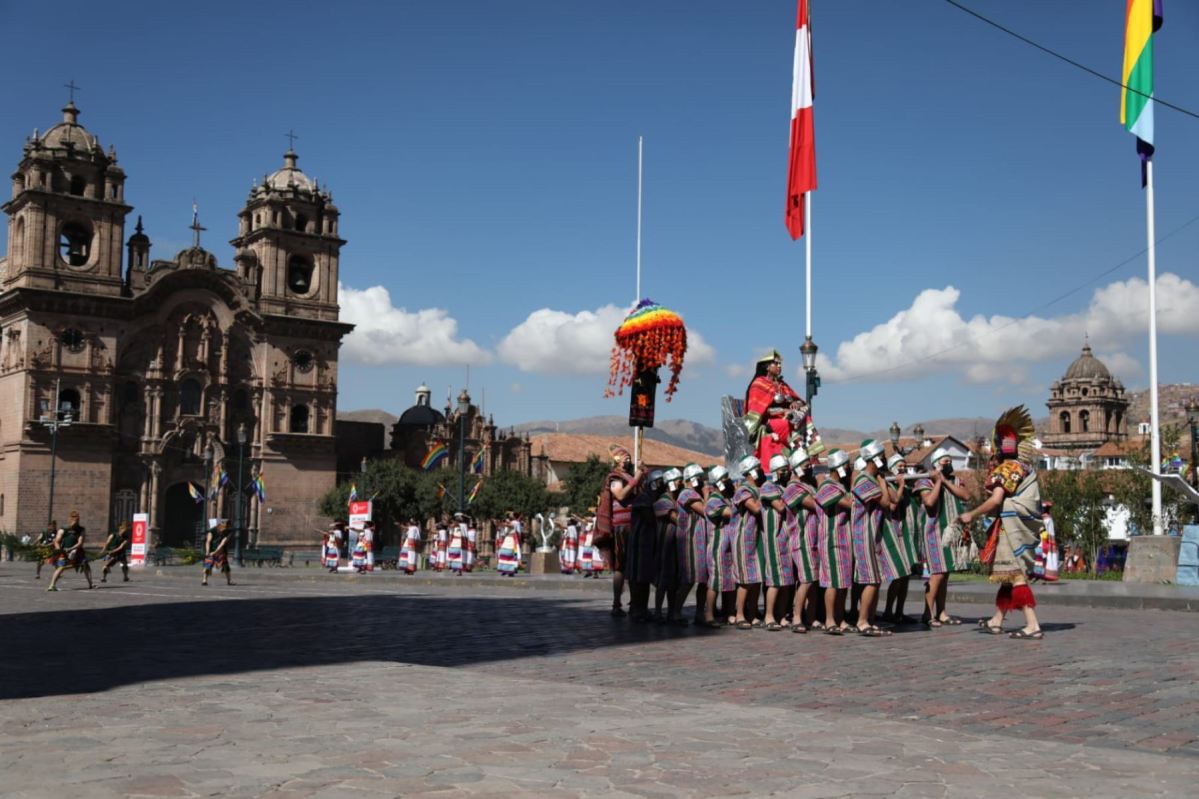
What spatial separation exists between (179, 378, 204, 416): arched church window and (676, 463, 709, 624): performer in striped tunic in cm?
5492

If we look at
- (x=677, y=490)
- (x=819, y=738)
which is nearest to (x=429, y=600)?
(x=677, y=490)

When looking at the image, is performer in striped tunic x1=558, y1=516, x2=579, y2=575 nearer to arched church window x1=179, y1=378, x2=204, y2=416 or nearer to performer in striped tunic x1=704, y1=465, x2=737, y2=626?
performer in striped tunic x1=704, y1=465, x2=737, y2=626

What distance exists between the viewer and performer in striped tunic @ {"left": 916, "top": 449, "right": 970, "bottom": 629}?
40.9 ft

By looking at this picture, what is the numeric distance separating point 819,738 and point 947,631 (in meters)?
6.92

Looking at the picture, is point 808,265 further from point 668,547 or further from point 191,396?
point 191,396

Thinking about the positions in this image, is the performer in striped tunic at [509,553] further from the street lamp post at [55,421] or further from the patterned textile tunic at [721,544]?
the street lamp post at [55,421]

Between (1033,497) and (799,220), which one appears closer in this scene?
(1033,497)

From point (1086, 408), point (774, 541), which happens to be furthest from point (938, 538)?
point (1086, 408)

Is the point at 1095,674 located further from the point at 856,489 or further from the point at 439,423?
the point at 439,423

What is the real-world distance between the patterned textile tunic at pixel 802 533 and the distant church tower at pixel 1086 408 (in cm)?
13025

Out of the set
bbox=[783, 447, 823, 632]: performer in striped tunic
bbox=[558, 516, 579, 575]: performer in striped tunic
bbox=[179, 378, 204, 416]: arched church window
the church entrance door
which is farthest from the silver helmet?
bbox=[179, 378, 204, 416]: arched church window

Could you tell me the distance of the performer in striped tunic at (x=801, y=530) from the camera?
12.3m

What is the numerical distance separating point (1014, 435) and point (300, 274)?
6130cm

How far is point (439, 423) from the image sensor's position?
79.4m
